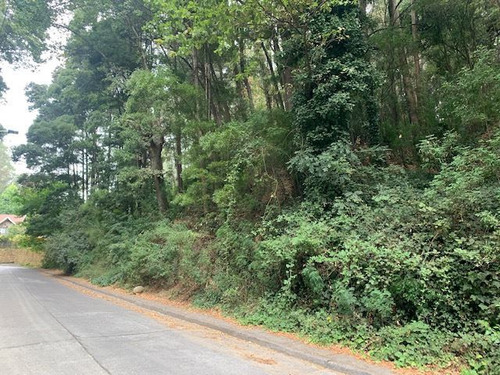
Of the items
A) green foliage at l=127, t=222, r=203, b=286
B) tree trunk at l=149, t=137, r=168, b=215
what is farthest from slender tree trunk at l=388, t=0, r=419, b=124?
tree trunk at l=149, t=137, r=168, b=215

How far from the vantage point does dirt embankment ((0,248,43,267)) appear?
42.6m

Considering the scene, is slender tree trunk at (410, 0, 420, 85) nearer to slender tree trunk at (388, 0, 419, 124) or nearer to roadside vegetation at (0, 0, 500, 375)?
roadside vegetation at (0, 0, 500, 375)

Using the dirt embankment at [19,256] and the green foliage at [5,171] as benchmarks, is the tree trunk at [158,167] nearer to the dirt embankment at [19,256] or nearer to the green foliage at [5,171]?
the dirt embankment at [19,256]

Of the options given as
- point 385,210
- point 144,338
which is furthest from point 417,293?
point 144,338

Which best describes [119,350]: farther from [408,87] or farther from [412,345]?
[408,87]

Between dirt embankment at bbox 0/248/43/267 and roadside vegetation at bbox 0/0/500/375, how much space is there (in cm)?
2532

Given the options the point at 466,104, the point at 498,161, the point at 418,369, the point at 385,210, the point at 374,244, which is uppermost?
the point at 466,104

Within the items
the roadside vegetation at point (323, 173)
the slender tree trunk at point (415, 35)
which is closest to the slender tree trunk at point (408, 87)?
the roadside vegetation at point (323, 173)

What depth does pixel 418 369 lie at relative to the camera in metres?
4.99

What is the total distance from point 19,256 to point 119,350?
50.4 metres

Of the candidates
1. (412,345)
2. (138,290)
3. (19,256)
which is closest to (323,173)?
(412,345)

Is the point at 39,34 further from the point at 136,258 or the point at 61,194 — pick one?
the point at 136,258

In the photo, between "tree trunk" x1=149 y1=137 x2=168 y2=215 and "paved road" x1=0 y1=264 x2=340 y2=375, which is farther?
"tree trunk" x1=149 y1=137 x2=168 y2=215

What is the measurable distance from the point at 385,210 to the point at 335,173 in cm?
208
